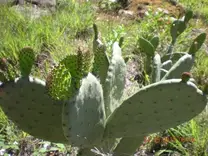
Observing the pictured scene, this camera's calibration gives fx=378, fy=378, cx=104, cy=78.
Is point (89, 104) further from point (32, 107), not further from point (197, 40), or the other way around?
point (197, 40)

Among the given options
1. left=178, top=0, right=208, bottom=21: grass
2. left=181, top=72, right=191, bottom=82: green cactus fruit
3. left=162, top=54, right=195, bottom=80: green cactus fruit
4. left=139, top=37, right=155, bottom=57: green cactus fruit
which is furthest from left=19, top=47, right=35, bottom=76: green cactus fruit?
left=178, top=0, right=208, bottom=21: grass

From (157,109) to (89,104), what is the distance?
0.35m

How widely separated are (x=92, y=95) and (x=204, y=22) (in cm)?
566

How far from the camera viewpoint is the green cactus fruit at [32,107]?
1953 millimetres

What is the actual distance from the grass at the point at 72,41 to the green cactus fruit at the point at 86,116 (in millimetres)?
837

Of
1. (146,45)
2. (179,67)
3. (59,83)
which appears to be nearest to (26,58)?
(59,83)

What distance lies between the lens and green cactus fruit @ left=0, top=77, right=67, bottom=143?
195 cm

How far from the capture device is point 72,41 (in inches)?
191

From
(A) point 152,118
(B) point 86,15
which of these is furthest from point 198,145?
(B) point 86,15

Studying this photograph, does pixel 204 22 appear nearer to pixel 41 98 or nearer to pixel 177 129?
pixel 177 129

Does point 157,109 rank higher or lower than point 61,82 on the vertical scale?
lower

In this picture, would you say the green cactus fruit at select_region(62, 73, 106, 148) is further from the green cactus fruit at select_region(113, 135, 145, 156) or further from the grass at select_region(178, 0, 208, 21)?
the grass at select_region(178, 0, 208, 21)

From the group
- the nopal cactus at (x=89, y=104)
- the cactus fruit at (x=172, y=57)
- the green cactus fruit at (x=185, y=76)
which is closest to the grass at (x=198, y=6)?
the cactus fruit at (x=172, y=57)

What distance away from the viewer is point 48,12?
6.22m
